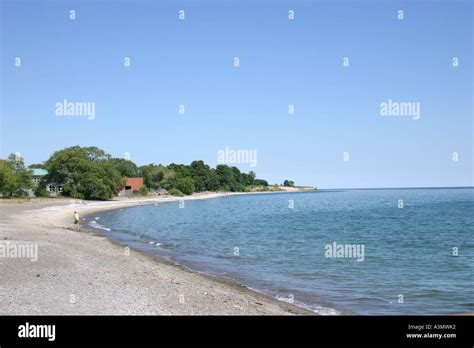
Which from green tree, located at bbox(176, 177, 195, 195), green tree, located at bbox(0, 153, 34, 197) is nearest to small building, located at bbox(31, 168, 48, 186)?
green tree, located at bbox(0, 153, 34, 197)

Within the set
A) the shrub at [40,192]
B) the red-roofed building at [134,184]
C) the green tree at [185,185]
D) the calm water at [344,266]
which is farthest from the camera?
the green tree at [185,185]

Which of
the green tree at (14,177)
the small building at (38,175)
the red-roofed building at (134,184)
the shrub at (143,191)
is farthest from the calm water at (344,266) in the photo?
the red-roofed building at (134,184)

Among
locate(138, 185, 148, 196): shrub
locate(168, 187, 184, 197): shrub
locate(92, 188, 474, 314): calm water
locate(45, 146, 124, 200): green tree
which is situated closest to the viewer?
locate(92, 188, 474, 314): calm water

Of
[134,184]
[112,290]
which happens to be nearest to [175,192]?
[134,184]

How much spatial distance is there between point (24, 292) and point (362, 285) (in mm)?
12448

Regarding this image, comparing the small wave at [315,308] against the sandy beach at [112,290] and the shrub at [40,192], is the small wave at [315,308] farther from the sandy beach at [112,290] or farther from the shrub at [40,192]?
the shrub at [40,192]

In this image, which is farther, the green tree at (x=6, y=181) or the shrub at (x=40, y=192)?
the shrub at (x=40, y=192)

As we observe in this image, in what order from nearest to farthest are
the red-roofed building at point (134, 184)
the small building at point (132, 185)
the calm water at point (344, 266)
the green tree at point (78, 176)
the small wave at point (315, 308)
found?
1. the small wave at point (315, 308)
2. the calm water at point (344, 266)
3. the green tree at point (78, 176)
4. the small building at point (132, 185)
5. the red-roofed building at point (134, 184)

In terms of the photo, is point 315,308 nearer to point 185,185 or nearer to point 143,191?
point 143,191

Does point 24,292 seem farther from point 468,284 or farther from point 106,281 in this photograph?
point 468,284

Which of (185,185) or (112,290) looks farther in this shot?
(185,185)

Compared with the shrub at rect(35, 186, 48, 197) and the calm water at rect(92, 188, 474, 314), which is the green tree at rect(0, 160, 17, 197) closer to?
the shrub at rect(35, 186, 48, 197)

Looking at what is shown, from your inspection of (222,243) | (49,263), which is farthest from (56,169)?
(49,263)

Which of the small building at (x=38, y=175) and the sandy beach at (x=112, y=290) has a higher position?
the small building at (x=38, y=175)
